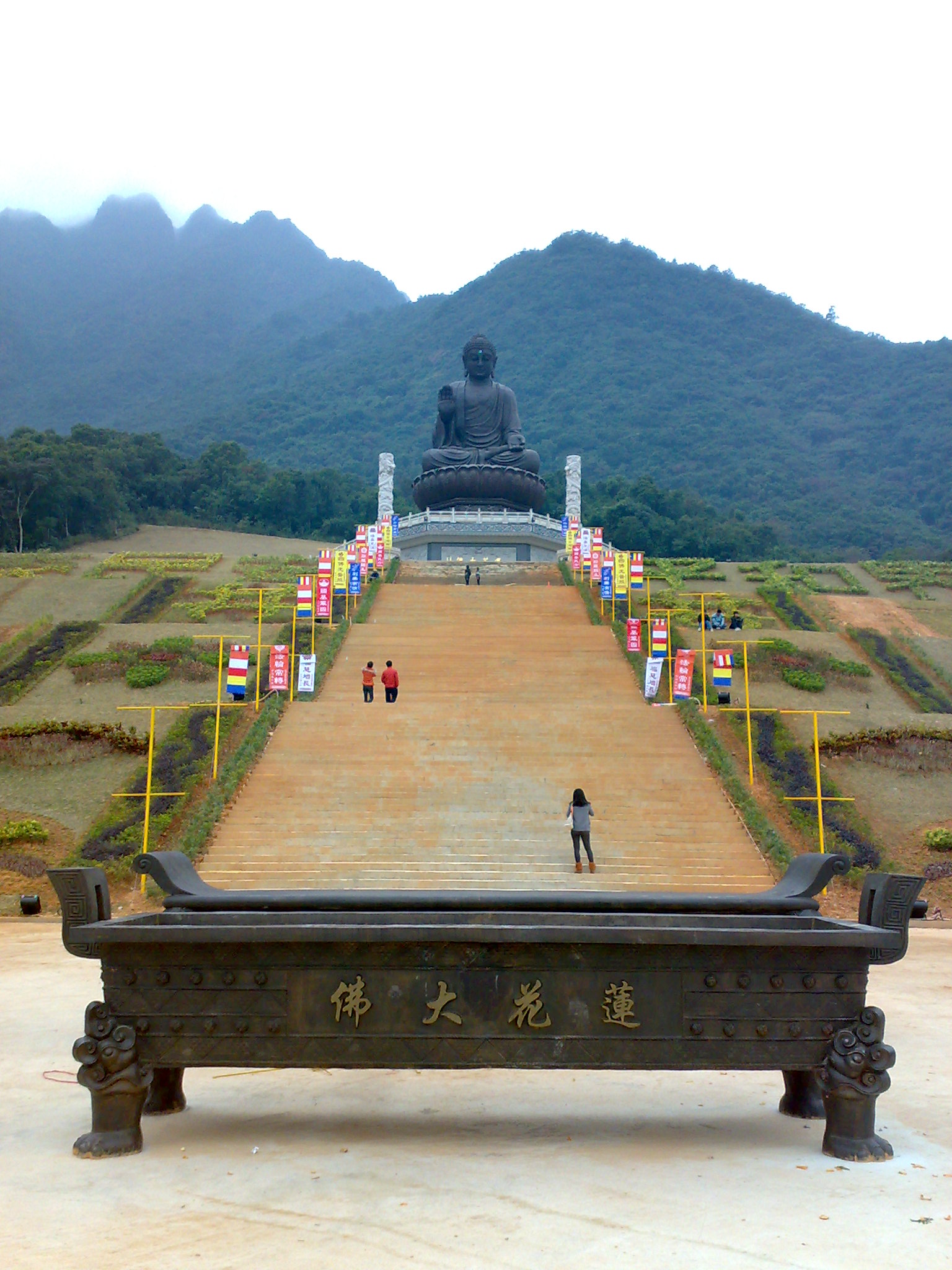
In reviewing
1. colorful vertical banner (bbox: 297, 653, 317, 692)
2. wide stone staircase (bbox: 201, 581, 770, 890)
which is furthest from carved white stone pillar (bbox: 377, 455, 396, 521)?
colorful vertical banner (bbox: 297, 653, 317, 692)

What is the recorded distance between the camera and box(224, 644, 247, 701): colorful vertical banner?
16.7 meters

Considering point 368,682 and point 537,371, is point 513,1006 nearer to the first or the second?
point 368,682

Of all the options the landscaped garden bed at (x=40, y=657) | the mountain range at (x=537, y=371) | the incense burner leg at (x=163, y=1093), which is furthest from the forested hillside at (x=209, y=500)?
the incense burner leg at (x=163, y=1093)

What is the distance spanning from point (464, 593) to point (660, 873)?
1422 centimetres

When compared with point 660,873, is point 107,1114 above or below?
above

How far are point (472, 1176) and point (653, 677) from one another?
14552 mm

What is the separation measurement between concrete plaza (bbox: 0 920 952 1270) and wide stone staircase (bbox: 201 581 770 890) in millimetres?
6524

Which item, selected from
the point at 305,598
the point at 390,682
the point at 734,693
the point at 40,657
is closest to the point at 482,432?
the point at 305,598

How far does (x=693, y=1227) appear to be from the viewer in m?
3.92

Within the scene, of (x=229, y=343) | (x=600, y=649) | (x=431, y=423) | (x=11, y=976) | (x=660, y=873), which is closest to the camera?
Result: (x=11, y=976)

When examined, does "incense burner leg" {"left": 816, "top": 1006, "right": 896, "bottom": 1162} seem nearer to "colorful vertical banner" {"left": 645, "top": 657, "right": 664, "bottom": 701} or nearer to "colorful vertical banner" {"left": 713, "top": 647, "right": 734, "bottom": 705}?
"colorful vertical banner" {"left": 713, "top": 647, "right": 734, "bottom": 705}

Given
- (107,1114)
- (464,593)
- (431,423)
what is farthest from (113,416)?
(107,1114)

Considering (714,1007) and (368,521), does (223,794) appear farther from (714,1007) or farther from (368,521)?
(368,521)

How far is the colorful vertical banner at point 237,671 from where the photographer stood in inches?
656
